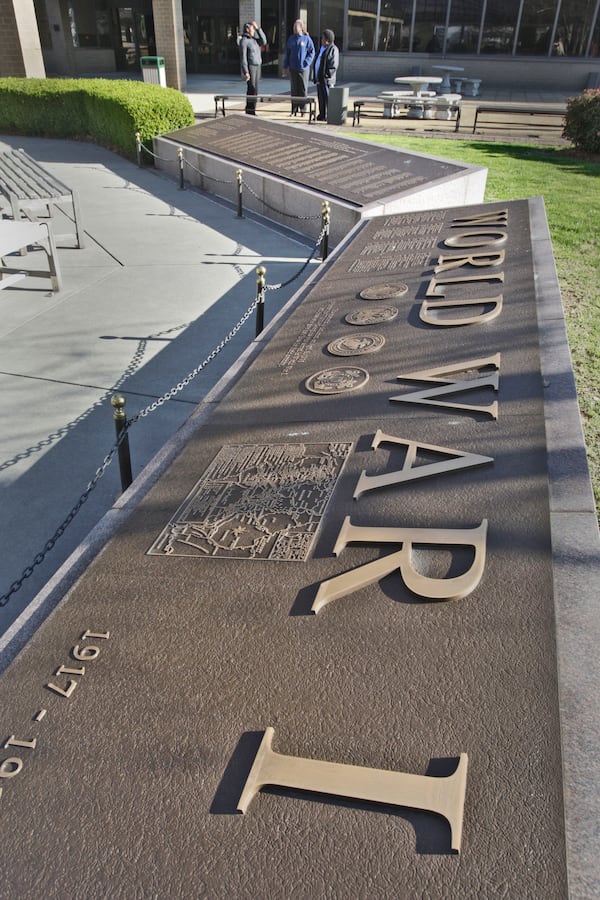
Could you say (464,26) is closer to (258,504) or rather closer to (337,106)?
(337,106)

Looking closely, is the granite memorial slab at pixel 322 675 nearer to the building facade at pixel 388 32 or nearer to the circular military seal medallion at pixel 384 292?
the circular military seal medallion at pixel 384 292

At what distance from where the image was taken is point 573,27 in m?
25.8

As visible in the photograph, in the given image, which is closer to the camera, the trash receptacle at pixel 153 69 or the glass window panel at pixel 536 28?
the trash receptacle at pixel 153 69

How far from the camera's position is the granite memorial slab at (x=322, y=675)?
178 cm

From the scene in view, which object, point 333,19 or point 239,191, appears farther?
point 333,19

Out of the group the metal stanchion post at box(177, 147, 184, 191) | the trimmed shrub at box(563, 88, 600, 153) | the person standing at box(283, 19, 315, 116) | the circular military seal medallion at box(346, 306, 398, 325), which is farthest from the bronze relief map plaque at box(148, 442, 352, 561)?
the person standing at box(283, 19, 315, 116)

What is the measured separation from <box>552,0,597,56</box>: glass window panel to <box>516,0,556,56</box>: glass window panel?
33cm

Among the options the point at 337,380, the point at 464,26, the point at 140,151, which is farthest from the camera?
the point at 464,26

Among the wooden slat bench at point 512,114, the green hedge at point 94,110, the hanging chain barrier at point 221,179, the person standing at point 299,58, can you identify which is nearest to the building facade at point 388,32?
the person standing at point 299,58

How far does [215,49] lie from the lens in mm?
31484

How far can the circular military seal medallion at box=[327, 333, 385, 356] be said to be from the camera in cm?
440

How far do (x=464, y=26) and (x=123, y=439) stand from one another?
28780 millimetres

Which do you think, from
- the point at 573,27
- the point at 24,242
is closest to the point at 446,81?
the point at 573,27

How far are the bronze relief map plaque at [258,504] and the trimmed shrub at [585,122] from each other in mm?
12928
